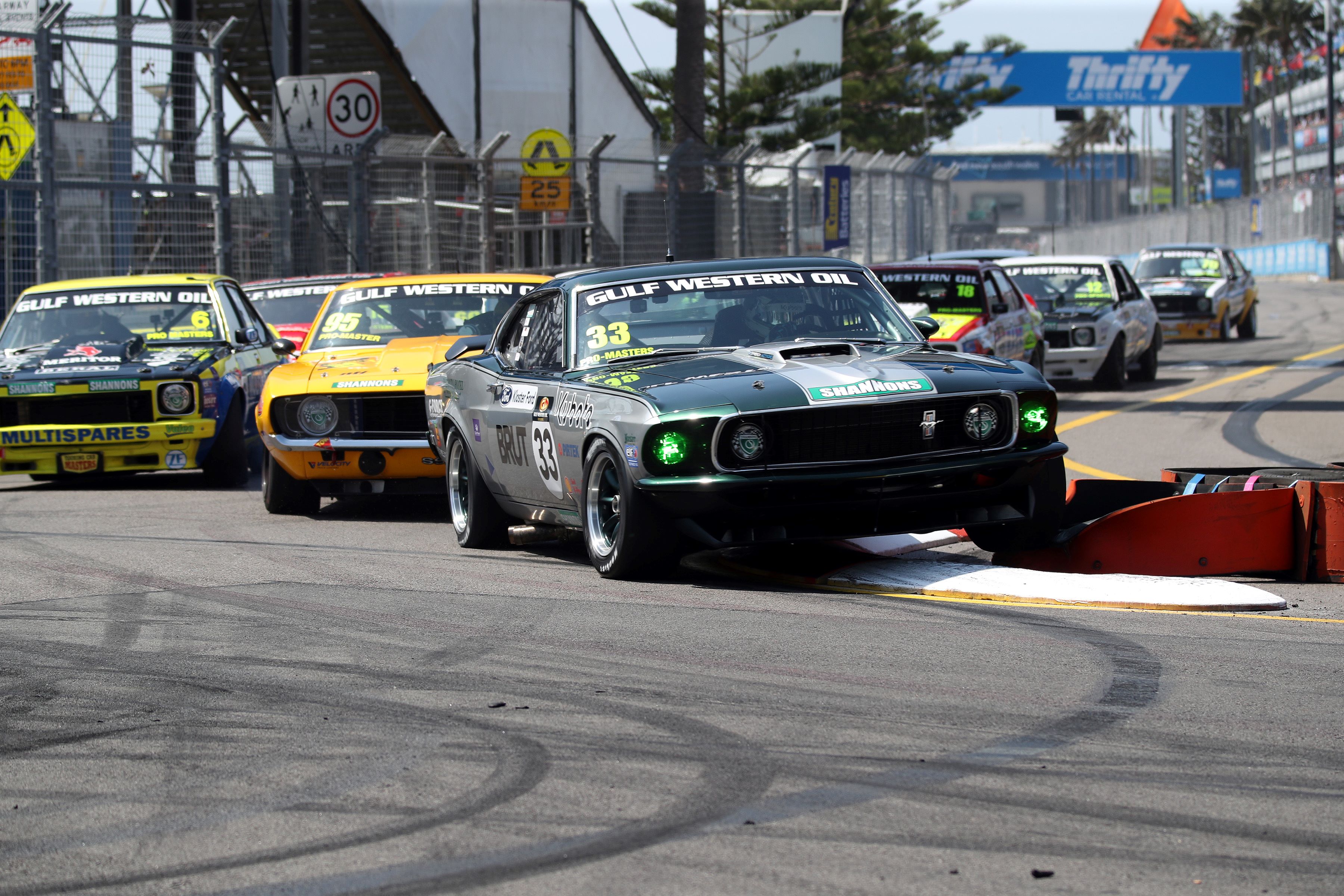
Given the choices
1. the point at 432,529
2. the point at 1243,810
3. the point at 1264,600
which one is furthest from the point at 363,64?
the point at 1243,810

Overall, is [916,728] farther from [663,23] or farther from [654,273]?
[663,23]

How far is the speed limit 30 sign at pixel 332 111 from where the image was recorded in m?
19.9

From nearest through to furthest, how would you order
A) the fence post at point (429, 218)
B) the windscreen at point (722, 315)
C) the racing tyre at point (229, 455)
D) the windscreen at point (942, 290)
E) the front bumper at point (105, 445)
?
the windscreen at point (722, 315)
the front bumper at point (105, 445)
the racing tyre at point (229, 455)
the windscreen at point (942, 290)
the fence post at point (429, 218)

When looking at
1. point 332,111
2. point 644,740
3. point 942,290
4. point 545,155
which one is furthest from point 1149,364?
point 644,740

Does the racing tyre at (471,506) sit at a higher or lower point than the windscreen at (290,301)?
lower

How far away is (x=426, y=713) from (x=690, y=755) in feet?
3.00

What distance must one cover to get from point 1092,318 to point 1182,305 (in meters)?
8.02

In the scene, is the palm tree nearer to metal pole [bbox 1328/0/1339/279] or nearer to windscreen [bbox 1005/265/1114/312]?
metal pole [bbox 1328/0/1339/279]

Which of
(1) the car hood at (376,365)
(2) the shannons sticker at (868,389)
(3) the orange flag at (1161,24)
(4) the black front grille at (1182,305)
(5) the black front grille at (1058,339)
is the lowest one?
(2) the shannons sticker at (868,389)

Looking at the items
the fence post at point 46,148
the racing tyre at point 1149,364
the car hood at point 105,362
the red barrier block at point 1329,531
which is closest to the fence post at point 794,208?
the racing tyre at point 1149,364

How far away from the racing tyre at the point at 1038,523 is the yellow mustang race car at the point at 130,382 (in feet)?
18.8

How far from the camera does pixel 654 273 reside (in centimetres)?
788

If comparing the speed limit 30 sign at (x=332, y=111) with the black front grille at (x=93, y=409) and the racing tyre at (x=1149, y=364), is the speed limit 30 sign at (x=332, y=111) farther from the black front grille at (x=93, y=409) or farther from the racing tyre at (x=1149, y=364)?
the racing tyre at (x=1149, y=364)

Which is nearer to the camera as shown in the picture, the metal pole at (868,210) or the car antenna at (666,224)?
the car antenna at (666,224)
